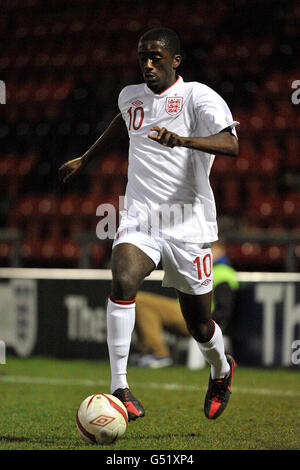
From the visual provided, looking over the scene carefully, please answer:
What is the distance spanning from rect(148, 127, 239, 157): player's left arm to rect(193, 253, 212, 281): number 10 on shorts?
1.95ft

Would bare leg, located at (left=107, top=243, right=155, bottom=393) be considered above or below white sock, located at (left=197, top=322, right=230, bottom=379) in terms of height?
above

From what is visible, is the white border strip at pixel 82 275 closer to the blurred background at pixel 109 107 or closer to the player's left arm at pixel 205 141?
the blurred background at pixel 109 107

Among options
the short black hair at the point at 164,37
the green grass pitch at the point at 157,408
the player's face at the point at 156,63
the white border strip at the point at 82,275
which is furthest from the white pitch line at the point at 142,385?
the short black hair at the point at 164,37

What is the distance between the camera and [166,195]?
12.9ft

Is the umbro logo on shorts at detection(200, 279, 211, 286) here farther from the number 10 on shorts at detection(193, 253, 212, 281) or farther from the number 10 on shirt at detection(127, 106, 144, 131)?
the number 10 on shirt at detection(127, 106, 144, 131)

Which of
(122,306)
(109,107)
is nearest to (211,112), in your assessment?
(122,306)

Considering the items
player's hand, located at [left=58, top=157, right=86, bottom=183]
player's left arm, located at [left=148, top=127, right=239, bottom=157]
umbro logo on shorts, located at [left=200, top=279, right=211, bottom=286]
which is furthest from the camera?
player's hand, located at [left=58, top=157, right=86, bottom=183]

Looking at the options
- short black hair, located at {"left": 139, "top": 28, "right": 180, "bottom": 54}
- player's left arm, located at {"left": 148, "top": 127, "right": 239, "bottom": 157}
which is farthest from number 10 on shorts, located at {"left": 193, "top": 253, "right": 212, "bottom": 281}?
short black hair, located at {"left": 139, "top": 28, "right": 180, "bottom": 54}

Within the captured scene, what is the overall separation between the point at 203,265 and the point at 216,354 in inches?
22.3

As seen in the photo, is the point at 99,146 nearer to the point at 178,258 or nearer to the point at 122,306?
the point at 178,258

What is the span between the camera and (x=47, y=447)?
11.7 feet

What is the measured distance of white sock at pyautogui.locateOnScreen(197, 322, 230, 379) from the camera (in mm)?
4211

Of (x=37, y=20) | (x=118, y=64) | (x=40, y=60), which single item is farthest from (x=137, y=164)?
(x=37, y=20)

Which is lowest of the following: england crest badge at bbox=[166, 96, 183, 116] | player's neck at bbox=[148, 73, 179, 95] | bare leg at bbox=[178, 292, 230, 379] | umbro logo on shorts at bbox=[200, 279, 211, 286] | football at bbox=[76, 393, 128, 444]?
football at bbox=[76, 393, 128, 444]
